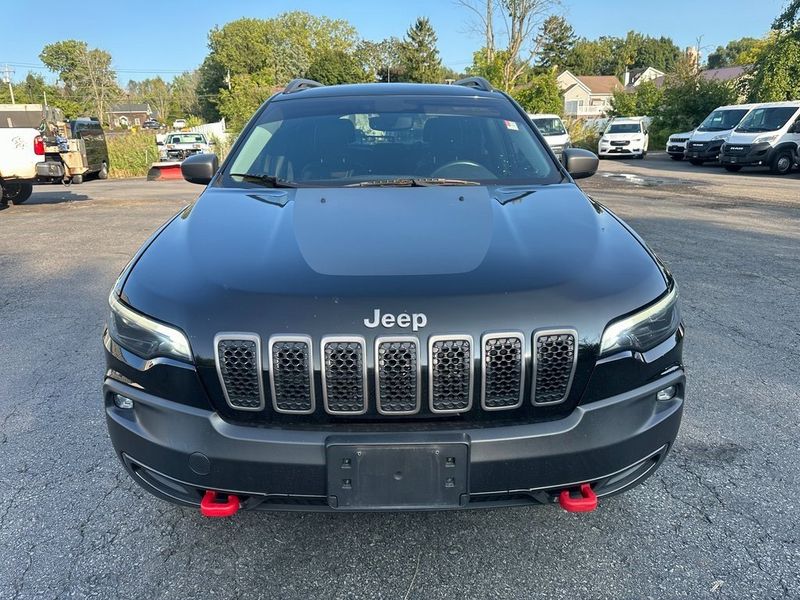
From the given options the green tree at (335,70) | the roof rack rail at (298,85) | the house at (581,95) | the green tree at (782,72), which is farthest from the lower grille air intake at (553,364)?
the house at (581,95)

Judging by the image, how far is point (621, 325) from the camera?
1.94 metres

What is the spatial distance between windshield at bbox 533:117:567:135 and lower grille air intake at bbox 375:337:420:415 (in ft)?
74.9

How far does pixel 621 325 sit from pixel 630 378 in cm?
18

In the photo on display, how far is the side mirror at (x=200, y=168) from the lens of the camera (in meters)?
3.47

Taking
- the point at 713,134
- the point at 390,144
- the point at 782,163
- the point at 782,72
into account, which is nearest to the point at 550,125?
the point at 713,134

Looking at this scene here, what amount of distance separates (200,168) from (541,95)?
33.1 meters

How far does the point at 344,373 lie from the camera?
182cm

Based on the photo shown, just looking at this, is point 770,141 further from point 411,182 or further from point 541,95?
point 411,182

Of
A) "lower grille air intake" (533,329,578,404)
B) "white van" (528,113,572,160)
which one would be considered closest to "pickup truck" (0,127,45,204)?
"lower grille air intake" (533,329,578,404)

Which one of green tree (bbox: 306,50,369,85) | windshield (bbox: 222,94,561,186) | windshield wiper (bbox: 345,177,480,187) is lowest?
windshield wiper (bbox: 345,177,480,187)

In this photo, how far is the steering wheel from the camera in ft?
10.1

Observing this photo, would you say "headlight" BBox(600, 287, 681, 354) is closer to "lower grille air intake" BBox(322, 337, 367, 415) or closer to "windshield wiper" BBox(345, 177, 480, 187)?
"lower grille air intake" BBox(322, 337, 367, 415)

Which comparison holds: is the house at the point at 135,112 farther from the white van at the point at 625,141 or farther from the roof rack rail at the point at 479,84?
the roof rack rail at the point at 479,84

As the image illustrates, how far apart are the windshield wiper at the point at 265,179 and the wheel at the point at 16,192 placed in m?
12.0
